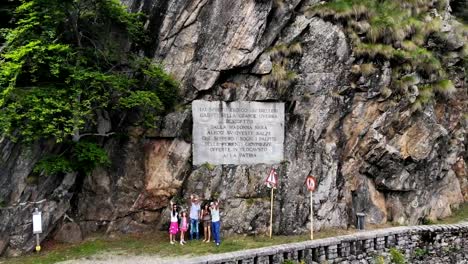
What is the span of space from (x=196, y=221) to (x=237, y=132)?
3676 millimetres

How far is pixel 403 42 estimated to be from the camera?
18.9 metres

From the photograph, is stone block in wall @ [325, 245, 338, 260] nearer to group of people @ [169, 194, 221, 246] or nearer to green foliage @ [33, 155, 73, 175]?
group of people @ [169, 194, 221, 246]

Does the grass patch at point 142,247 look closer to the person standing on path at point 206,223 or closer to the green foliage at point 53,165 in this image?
the person standing on path at point 206,223

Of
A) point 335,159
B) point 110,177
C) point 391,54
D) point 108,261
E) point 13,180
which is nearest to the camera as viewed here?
point 108,261

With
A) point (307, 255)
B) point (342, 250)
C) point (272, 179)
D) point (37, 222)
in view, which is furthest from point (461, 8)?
point (37, 222)

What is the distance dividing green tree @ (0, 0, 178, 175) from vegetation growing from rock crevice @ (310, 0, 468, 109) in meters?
7.52

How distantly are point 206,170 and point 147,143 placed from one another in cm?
238

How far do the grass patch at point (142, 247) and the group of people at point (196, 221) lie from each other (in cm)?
34

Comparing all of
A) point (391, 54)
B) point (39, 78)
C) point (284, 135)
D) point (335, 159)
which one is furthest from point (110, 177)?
point (391, 54)

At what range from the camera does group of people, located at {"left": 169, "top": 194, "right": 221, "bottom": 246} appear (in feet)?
49.1

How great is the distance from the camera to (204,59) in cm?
1656

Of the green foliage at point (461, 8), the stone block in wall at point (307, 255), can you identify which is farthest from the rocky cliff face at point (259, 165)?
the green foliage at point (461, 8)

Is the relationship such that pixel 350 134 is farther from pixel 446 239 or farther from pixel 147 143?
pixel 147 143

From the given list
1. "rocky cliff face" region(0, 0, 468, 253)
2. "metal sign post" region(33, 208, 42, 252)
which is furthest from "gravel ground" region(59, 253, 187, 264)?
"rocky cliff face" region(0, 0, 468, 253)
